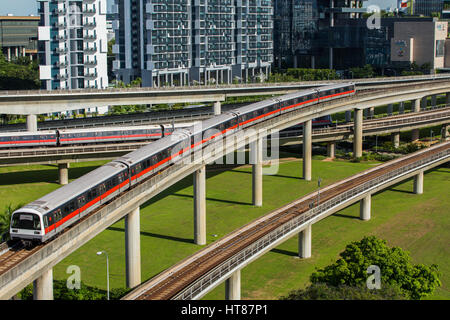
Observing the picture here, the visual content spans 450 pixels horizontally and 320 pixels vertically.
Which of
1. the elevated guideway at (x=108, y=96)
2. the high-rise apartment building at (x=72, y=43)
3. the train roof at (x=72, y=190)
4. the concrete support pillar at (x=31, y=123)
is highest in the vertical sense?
the high-rise apartment building at (x=72, y=43)

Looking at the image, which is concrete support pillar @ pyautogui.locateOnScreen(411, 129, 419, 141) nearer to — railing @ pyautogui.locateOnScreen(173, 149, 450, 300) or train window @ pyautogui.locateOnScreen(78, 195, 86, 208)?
railing @ pyautogui.locateOnScreen(173, 149, 450, 300)

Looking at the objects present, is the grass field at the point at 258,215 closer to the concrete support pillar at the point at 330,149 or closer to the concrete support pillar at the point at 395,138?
the concrete support pillar at the point at 330,149

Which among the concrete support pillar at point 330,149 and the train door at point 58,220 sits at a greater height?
the train door at point 58,220

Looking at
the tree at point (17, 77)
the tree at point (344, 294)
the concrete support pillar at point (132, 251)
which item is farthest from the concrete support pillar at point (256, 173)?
the tree at point (17, 77)

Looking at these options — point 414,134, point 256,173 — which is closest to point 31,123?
point 256,173

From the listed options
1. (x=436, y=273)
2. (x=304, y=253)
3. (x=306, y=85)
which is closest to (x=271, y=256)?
(x=304, y=253)

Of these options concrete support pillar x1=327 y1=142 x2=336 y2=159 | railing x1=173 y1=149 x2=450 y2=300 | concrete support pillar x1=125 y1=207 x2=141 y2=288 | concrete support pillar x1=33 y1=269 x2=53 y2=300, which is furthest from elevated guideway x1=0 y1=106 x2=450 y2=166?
concrete support pillar x1=33 y1=269 x2=53 y2=300
